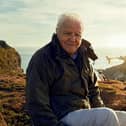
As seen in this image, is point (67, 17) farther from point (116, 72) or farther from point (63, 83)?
point (116, 72)

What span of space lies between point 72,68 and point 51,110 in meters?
0.79

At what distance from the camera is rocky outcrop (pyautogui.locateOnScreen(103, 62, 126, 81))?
5753 centimetres

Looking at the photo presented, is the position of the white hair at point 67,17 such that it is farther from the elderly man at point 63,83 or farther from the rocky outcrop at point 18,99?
the rocky outcrop at point 18,99

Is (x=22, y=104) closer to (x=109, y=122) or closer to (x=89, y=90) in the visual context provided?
(x=89, y=90)

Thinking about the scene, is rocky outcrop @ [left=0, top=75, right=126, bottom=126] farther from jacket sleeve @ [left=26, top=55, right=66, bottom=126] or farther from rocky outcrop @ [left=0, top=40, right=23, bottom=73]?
rocky outcrop @ [left=0, top=40, right=23, bottom=73]

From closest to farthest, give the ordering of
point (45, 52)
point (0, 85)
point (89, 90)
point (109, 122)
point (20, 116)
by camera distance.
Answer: point (109, 122) → point (45, 52) → point (89, 90) → point (20, 116) → point (0, 85)

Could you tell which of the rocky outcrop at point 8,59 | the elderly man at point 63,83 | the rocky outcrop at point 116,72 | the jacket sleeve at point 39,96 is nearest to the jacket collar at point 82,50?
the elderly man at point 63,83

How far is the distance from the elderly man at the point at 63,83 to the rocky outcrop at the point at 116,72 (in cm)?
4778

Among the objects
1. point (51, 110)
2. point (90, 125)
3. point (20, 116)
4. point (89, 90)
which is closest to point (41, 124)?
point (51, 110)

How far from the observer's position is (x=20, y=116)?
1089cm

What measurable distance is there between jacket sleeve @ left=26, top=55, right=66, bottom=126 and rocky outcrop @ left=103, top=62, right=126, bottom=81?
159 feet

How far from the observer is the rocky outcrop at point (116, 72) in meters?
57.5

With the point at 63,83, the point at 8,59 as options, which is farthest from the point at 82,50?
the point at 8,59

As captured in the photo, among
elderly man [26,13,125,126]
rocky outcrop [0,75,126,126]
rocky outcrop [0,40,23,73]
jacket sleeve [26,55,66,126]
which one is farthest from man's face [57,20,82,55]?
rocky outcrop [0,40,23,73]
